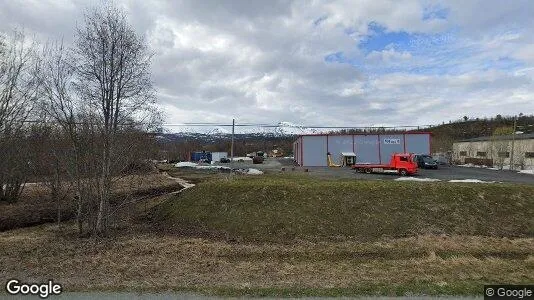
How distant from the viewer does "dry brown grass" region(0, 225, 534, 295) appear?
702cm

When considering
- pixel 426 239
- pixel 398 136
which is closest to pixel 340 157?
Result: pixel 398 136

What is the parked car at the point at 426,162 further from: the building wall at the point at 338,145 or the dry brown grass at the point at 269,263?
the dry brown grass at the point at 269,263

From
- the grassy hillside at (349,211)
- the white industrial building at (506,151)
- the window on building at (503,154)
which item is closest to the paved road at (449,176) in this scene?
the grassy hillside at (349,211)


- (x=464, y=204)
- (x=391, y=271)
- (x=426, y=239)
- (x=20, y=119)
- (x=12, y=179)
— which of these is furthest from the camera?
(x=12, y=179)

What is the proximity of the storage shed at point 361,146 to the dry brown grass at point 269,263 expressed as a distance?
38.8 metres

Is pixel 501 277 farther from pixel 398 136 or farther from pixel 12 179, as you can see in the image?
pixel 398 136

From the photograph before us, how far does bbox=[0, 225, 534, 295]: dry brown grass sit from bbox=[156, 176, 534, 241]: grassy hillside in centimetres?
122

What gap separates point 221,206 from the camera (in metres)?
15.6

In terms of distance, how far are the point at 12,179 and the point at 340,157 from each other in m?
38.3

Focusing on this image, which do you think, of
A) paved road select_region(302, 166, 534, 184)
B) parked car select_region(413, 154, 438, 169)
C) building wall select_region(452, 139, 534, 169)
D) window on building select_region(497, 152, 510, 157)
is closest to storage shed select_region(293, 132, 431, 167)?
parked car select_region(413, 154, 438, 169)

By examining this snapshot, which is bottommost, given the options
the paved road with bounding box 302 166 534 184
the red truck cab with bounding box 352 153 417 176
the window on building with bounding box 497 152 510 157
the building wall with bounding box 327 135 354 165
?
the paved road with bounding box 302 166 534 184

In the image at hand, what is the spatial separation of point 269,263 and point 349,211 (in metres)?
6.11

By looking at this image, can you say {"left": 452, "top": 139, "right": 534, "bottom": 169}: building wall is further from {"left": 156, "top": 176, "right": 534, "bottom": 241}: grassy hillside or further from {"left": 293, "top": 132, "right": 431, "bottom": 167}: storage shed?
{"left": 156, "top": 176, "right": 534, "bottom": 241}: grassy hillside

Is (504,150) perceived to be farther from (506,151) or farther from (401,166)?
(401,166)
